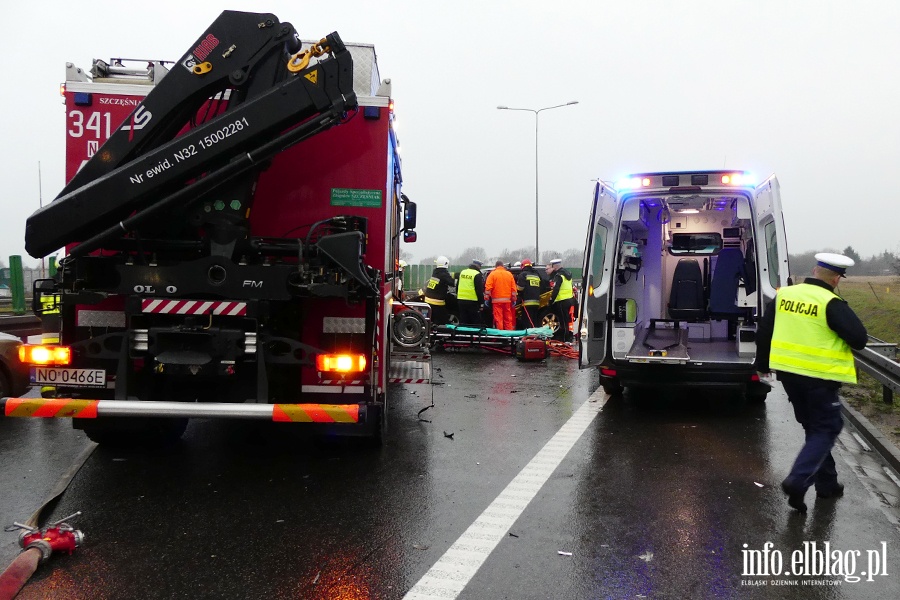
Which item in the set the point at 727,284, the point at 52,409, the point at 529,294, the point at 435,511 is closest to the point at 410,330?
the point at 435,511

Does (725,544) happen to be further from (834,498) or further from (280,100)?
(280,100)

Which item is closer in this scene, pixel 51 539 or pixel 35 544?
pixel 35 544

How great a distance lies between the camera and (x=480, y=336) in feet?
47.0

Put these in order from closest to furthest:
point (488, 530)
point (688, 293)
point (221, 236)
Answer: point (488, 530) < point (221, 236) < point (688, 293)

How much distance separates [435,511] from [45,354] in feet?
10.1

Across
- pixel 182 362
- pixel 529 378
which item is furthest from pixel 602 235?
pixel 182 362

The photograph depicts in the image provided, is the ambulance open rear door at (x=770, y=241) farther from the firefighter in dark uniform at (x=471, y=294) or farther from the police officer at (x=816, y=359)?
the firefighter in dark uniform at (x=471, y=294)

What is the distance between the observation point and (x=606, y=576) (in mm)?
3832

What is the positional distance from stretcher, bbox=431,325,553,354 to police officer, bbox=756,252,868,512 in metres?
8.79

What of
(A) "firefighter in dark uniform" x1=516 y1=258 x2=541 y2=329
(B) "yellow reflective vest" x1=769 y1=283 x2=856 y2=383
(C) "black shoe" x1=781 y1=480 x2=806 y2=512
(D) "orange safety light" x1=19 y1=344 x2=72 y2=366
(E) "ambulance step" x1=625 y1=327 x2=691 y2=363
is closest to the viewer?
(C) "black shoe" x1=781 y1=480 x2=806 y2=512

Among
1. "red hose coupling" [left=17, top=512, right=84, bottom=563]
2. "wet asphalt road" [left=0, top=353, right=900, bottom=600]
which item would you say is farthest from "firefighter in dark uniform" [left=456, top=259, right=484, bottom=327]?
"red hose coupling" [left=17, top=512, right=84, bottom=563]

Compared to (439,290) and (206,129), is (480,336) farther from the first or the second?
(206,129)

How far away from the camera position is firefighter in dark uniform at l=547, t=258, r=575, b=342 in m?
15.3

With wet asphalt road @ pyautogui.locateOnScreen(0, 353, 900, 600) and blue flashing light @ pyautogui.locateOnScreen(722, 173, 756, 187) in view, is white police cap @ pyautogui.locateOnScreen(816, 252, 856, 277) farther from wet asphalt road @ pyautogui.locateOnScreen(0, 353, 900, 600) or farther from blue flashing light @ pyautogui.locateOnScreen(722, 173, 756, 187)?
blue flashing light @ pyautogui.locateOnScreen(722, 173, 756, 187)
